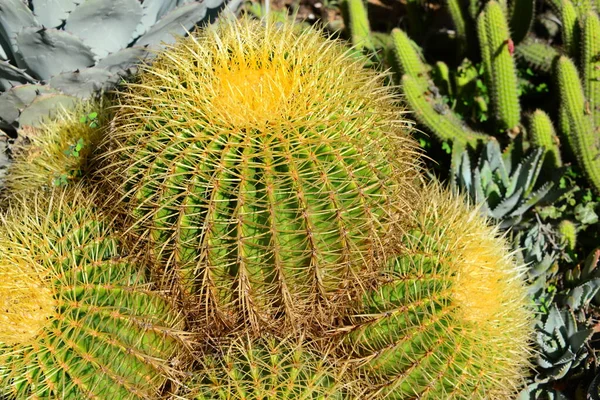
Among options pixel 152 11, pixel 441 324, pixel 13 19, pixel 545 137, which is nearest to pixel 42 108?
pixel 13 19

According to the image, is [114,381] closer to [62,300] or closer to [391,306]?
[62,300]

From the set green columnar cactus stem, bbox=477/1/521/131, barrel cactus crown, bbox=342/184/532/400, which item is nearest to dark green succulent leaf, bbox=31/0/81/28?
barrel cactus crown, bbox=342/184/532/400

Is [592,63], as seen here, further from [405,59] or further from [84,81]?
[84,81]

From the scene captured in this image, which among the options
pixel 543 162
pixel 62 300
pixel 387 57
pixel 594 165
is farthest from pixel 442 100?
pixel 62 300

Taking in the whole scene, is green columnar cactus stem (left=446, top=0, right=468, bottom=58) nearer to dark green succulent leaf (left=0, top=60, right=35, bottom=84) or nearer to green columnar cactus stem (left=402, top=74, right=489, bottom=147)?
green columnar cactus stem (left=402, top=74, right=489, bottom=147)

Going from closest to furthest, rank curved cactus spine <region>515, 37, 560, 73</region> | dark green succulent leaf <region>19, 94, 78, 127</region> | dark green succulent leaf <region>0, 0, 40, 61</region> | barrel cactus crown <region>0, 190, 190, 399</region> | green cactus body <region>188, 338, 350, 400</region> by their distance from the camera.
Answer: barrel cactus crown <region>0, 190, 190, 399</region>, green cactus body <region>188, 338, 350, 400</region>, dark green succulent leaf <region>0, 0, 40, 61</region>, dark green succulent leaf <region>19, 94, 78, 127</region>, curved cactus spine <region>515, 37, 560, 73</region>

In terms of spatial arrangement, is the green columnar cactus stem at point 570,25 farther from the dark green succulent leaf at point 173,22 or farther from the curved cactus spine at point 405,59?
the dark green succulent leaf at point 173,22
